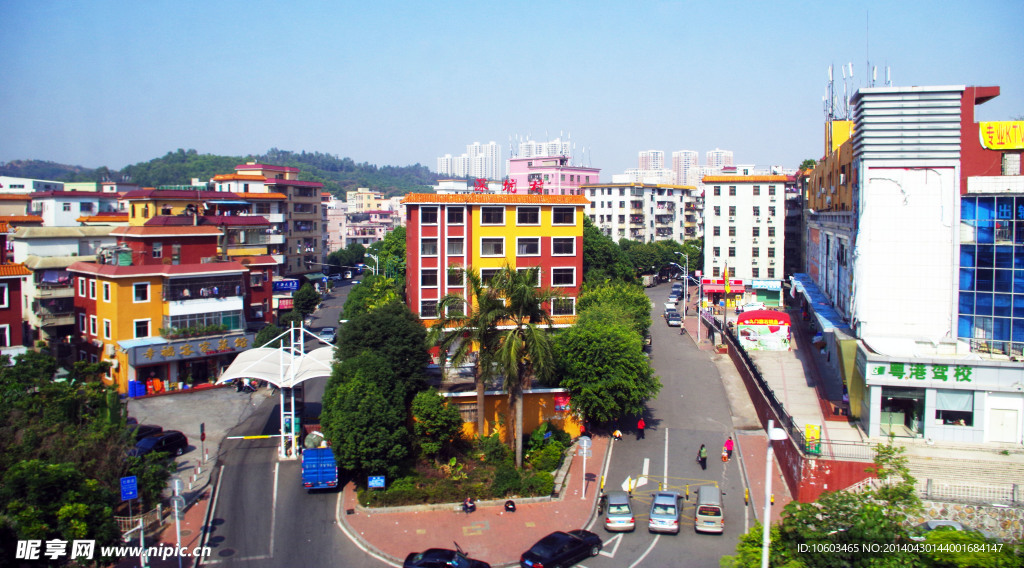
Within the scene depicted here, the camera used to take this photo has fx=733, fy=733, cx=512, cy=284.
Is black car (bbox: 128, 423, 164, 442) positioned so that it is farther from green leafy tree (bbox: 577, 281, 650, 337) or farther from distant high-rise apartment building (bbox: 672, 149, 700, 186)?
distant high-rise apartment building (bbox: 672, 149, 700, 186)

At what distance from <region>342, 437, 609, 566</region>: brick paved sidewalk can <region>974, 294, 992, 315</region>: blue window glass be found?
45.5 ft

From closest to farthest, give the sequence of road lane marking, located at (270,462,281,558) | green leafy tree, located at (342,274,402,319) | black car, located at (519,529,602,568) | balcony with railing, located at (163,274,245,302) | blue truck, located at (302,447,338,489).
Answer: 1. black car, located at (519,529,602,568)
2. road lane marking, located at (270,462,281,558)
3. blue truck, located at (302,447,338,489)
4. balcony with railing, located at (163,274,245,302)
5. green leafy tree, located at (342,274,402,319)

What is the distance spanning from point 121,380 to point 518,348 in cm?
2194

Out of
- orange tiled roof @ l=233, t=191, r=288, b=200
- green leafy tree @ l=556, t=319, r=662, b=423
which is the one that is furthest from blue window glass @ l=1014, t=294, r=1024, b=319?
orange tiled roof @ l=233, t=191, r=288, b=200

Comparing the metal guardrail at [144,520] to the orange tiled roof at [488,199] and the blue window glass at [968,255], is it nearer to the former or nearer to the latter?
the orange tiled roof at [488,199]

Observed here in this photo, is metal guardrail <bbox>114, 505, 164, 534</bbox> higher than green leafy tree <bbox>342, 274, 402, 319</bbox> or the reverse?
the reverse

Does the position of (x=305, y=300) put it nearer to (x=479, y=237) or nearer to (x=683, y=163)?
(x=479, y=237)

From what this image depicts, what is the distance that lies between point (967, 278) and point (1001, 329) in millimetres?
1893

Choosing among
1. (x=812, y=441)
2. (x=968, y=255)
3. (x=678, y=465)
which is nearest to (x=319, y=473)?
(x=678, y=465)

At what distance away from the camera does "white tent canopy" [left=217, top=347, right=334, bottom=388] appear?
2545cm

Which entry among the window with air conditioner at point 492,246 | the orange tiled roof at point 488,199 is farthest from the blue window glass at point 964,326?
the window with air conditioner at point 492,246

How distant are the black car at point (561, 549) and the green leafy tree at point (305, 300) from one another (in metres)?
35.2

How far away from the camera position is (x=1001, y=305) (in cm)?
2359

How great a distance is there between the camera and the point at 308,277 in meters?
66.9
